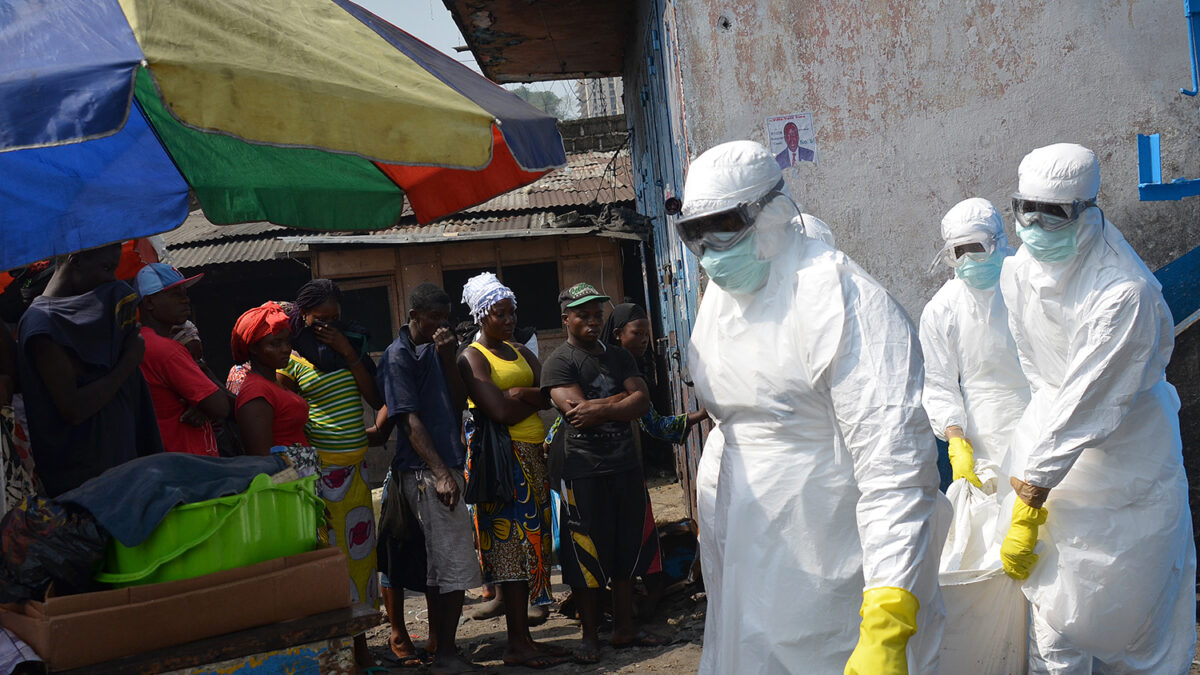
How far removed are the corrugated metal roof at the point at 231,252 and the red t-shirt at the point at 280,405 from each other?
23.8 ft

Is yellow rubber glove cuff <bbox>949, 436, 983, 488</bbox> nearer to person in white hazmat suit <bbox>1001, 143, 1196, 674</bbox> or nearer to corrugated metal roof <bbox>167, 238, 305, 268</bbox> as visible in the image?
person in white hazmat suit <bbox>1001, 143, 1196, 674</bbox>

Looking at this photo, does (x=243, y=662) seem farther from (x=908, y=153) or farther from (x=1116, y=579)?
(x=908, y=153)

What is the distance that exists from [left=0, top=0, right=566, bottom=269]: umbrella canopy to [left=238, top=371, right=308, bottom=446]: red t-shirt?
3.09ft

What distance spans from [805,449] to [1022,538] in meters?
1.52

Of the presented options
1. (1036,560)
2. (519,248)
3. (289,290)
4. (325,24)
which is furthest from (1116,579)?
(289,290)

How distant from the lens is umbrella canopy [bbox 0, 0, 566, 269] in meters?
2.60

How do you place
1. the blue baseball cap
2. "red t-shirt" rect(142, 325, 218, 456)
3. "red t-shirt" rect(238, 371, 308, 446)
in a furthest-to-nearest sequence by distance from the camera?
"red t-shirt" rect(238, 371, 308, 446)
the blue baseball cap
"red t-shirt" rect(142, 325, 218, 456)

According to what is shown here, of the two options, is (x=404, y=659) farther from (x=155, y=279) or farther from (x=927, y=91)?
(x=927, y=91)

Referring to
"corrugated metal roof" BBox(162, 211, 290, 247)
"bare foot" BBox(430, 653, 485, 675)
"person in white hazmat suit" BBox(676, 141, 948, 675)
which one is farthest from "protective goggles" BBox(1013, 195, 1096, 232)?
"corrugated metal roof" BBox(162, 211, 290, 247)

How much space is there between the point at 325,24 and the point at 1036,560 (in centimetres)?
321

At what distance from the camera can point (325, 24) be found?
11.4 ft

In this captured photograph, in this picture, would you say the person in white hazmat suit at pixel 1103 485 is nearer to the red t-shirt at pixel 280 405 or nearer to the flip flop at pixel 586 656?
the flip flop at pixel 586 656

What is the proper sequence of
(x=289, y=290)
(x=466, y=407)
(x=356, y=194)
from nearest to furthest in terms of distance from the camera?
(x=356, y=194), (x=466, y=407), (x=289, y=290)

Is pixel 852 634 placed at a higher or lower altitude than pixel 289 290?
lower
